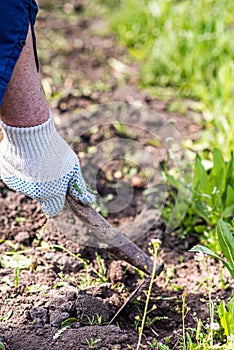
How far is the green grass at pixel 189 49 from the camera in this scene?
11.7 ft

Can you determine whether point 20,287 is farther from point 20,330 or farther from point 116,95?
point 116,95

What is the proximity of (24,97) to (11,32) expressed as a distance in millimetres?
228

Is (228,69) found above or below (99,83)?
above

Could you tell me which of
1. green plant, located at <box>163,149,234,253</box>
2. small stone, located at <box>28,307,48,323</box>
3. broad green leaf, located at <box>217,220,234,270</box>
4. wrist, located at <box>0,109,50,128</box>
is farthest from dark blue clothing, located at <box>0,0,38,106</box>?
green plant, located at <box>163,149,234,253</box>

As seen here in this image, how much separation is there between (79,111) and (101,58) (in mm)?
854

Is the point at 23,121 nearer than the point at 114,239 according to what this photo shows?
Yes

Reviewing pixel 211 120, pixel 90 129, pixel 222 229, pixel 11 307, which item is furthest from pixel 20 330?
pixel 211 120

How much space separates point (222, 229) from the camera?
2121mm

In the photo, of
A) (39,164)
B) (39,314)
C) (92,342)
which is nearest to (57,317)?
(39,314)

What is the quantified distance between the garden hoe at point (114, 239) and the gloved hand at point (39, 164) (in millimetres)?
77

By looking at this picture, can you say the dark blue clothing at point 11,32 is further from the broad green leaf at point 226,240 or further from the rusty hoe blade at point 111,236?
the broad green leaf at point 226,240

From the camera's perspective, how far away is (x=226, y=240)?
212 centimetres

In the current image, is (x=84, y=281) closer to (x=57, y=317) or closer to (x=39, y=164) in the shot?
(x=57, y=317)

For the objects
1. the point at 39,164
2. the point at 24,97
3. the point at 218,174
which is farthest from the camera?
the point at 218,174
